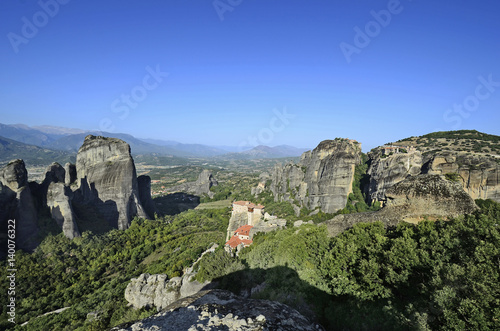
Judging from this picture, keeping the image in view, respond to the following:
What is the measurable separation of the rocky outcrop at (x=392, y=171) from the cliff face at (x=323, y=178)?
4.26 meters

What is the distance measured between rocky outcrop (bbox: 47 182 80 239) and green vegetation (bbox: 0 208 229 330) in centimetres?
148

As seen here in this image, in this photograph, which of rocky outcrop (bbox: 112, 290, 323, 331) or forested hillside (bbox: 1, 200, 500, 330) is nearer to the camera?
rocky outcrop (bbox: 112, 290, 323, 331)

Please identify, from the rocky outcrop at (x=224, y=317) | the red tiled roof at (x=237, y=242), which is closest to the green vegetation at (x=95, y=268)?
the red tiled roof at (x=237, y=242)

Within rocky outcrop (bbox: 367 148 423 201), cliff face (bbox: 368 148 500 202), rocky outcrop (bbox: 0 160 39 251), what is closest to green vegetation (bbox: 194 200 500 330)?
cliff face (bbox: 368 148 500 202)

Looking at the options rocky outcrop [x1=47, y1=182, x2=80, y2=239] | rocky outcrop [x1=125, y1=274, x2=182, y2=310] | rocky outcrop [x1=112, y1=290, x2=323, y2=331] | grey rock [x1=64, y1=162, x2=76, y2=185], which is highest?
rocky outcrop [x1=112, y1=290, x2=323, y2=331]

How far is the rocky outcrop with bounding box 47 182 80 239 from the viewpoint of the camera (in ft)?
106

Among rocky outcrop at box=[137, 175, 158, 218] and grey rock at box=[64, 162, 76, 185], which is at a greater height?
grey rock at box=[64, 162, 76, 185]

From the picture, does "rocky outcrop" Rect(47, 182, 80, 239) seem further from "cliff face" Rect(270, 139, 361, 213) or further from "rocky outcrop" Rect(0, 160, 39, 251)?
"cliff face" Rect(270, 139, 361, 213)

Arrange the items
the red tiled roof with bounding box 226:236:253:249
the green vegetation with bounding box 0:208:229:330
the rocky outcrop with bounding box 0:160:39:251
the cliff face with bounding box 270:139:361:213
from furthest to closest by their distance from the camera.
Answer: the cliff face with bounding box 270:139:361:213 < the rocky outcrop with bounding box 0:160:39:251 < the red tiled roof with bounding box 226:236:253:249 < the green vegetation with bounding box 0:208:229:330

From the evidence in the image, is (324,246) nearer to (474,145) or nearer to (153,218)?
(153,218)

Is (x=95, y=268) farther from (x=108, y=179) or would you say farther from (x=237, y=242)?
(x=108, y=179)

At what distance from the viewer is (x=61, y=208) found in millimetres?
32781

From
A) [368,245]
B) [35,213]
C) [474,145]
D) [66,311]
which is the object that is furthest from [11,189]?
[474,145]

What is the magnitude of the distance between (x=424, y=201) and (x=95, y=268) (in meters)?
33.6
